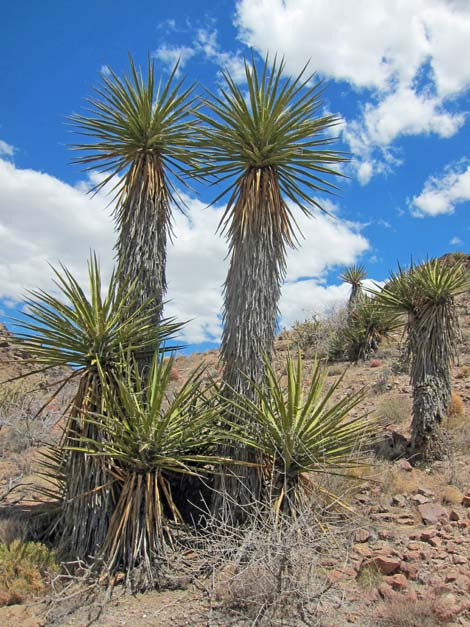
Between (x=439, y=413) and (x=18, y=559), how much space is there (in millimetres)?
7804

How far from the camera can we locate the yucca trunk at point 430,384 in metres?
10.5

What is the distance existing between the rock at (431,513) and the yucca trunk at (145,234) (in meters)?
4.49

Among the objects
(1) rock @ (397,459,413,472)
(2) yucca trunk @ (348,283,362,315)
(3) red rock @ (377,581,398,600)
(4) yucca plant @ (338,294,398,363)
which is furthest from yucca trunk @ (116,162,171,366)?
(2) yucca trunk @ (348,283,362,315)

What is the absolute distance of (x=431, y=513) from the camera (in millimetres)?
7734

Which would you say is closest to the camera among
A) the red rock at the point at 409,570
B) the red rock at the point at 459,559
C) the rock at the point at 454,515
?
the red rock at the point at 409,570

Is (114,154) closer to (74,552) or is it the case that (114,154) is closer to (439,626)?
(74,552)

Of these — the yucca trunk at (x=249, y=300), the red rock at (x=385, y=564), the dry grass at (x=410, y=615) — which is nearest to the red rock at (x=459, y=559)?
the red rock at (x=385, y=564)

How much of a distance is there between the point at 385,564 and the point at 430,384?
5229mm

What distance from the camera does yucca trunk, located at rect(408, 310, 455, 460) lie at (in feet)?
34.5

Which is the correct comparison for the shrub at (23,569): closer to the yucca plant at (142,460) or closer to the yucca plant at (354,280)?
the yucca plant at (142,460)

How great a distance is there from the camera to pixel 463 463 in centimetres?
981

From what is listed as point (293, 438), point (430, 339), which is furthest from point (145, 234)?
point (430, 339)

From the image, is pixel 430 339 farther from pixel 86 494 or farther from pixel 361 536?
pixel 86 494

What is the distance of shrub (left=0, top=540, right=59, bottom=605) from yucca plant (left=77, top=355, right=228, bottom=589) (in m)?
0.75
